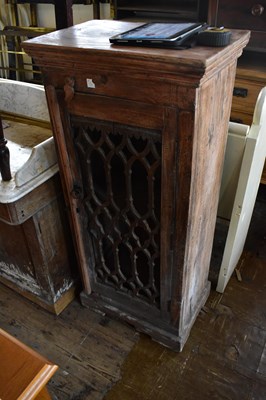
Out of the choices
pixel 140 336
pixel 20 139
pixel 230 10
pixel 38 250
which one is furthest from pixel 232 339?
pixel 230 10

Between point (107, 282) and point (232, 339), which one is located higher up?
point (107, 282)

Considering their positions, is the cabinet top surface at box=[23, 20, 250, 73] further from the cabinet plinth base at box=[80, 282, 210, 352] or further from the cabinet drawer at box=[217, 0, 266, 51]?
the cabinet plinth base at box=[80, 282, 210, 352]

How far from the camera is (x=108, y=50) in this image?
876 mm

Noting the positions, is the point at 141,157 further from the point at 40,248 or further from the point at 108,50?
the point at 40,248

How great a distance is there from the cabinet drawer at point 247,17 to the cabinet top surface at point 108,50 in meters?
0.79

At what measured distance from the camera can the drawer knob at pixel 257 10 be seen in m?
1.65

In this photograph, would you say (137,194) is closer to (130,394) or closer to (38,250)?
(38,250)

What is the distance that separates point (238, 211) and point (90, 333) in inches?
31.3

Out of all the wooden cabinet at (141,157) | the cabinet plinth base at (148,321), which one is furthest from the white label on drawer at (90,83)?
the cabinet plinth base at (148,321)

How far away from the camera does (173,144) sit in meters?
0.95

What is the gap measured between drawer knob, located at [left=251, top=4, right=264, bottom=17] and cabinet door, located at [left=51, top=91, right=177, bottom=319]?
104 centimetres

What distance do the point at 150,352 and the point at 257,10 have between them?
159 cm

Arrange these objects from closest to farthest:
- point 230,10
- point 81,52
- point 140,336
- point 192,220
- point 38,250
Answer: point 81,52 < point 192,220 < point 38,250 < point 140,336 < point 230,10

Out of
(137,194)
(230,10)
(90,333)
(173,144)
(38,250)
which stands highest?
(230,10)
